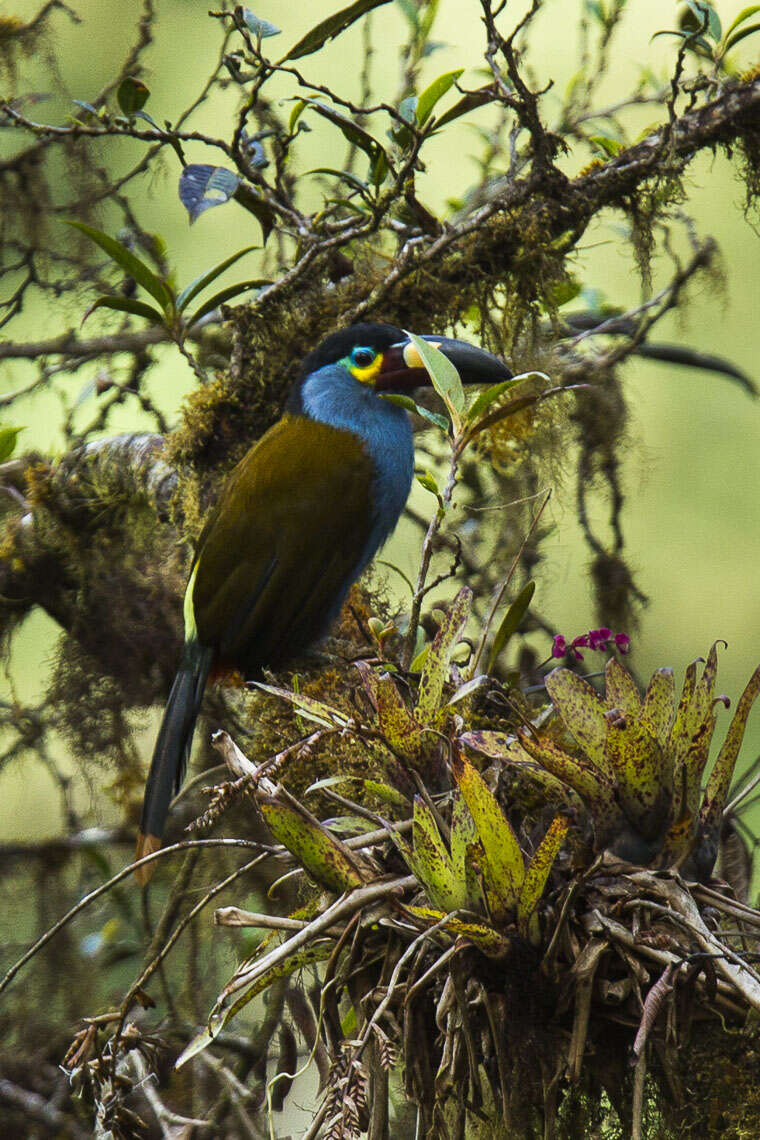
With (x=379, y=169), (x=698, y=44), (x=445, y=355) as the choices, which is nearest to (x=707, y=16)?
(x=698, y=44)

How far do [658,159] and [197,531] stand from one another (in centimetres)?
93

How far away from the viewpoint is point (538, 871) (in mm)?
903

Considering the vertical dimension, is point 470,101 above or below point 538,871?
above

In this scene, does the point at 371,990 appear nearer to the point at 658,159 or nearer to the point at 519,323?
the point at 519,323

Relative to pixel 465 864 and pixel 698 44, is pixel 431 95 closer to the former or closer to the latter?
pixel 698 44

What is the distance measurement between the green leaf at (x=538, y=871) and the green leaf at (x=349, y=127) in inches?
44.0

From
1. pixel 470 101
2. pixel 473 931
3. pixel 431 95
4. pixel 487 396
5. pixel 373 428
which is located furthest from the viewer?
pixel 373 428

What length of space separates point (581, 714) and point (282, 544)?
2.80ft

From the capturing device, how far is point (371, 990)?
3.27ft

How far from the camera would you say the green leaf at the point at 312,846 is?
96 centimetres

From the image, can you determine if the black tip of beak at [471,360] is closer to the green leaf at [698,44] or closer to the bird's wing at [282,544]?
the bird's wing at [282,544]

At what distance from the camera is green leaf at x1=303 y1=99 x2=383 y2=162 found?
1.58 metres

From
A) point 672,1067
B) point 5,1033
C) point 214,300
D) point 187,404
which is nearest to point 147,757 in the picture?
point 5,1033

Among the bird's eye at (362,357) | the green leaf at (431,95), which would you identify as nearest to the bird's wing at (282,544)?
the bird's eye at (362,357)
